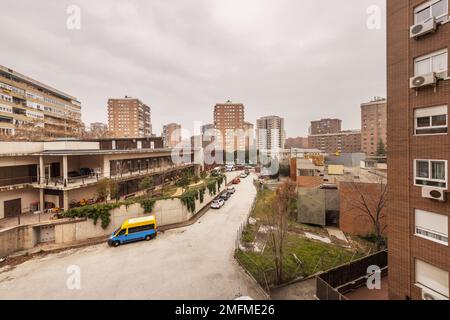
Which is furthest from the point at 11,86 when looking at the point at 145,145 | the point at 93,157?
the point at 93,157

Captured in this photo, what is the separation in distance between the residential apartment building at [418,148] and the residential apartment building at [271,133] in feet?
360

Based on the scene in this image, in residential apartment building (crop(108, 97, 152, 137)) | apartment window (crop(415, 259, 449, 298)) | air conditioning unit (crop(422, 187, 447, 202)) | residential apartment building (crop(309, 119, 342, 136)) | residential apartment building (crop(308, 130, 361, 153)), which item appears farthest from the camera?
residential apartment building (crop(309, 119, 342, 136))

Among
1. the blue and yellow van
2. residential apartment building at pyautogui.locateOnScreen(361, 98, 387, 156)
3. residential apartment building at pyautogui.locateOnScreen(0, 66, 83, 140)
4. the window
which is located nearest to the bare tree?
the window

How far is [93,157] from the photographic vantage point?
22391 mm

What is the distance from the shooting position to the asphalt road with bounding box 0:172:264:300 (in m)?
9.94

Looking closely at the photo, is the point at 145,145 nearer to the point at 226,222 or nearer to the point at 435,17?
the point at 226,222

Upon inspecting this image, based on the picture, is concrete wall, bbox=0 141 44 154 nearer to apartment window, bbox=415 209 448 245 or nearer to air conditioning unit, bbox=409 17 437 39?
air conditioning unit, bbox=409 17 437 39

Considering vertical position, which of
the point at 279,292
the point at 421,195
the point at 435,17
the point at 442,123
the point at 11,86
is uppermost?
the point at 11,86

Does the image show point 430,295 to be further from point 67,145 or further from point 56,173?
point 67,145

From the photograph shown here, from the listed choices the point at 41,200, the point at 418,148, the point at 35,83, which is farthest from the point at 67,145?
the point at 35,83

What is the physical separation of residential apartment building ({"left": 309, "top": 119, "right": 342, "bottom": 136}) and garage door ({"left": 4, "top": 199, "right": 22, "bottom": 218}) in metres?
143

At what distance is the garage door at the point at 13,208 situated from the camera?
54.6 ft

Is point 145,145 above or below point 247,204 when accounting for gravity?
above
